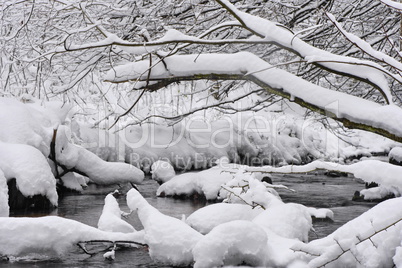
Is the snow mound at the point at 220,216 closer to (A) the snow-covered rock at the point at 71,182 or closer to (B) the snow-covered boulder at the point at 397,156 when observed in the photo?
(A) the snow-covered rock at the point at 71,182

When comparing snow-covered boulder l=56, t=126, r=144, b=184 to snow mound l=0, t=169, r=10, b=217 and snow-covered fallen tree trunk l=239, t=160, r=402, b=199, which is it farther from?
snow-covered fallen tree trunk l=239, t=160, r=402, b=199

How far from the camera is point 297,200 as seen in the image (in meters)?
11.9

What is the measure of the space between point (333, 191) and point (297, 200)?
7.51 feet

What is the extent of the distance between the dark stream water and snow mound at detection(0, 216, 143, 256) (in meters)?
0.13

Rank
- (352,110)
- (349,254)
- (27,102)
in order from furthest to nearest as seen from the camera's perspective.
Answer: (27,102) → (349,254) → (352,110)

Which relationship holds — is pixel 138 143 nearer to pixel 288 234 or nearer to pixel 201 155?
pixel 201 155

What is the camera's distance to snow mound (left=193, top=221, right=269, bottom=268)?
17.1ft

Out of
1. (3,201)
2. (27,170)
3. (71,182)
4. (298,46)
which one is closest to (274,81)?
(298,46)

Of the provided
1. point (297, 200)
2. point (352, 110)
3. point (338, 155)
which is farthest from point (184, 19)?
point (338, 155)

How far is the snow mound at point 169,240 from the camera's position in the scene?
18.9ft

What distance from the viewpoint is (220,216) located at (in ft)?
24.7

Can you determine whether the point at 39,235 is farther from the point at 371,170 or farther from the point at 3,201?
the point at 371,170

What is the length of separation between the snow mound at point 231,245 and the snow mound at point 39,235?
1.76m

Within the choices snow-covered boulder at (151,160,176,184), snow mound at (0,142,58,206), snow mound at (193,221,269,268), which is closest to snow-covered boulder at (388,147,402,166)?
snow-covered boulder at (151,160,176,184)
